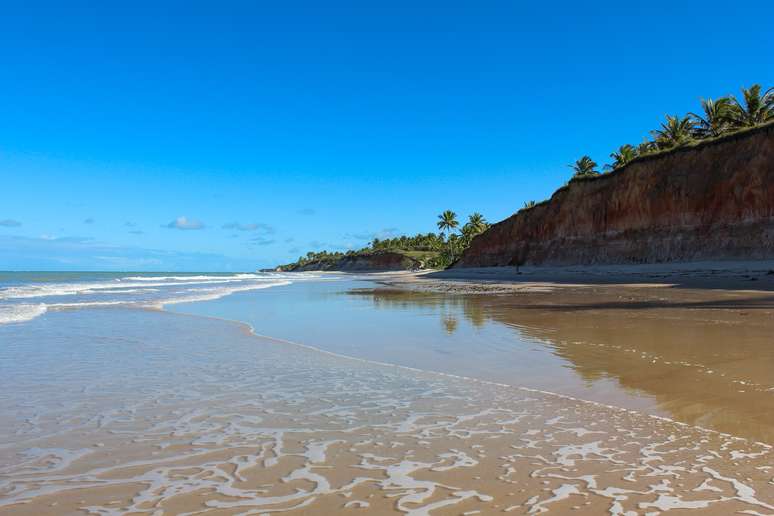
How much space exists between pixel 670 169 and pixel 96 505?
46235 millimetres

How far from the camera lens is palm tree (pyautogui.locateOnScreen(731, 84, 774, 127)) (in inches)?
1699

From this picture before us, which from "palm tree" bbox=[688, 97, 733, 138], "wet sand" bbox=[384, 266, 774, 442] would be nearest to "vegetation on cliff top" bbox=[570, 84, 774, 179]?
"palm tree" bbox=[688, 97, 733, 138]

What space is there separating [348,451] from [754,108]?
176 feet

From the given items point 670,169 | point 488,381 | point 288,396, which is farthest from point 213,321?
point 670,169

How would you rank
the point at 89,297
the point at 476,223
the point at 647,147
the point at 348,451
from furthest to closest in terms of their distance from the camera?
the point at 476,223
the point at 647,147
the point at 89,297
the point at 348,451

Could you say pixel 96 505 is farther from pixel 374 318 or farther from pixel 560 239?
pixel 560 239

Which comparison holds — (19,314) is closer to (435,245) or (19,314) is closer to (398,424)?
(398,424)

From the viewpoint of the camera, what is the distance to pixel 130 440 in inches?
176

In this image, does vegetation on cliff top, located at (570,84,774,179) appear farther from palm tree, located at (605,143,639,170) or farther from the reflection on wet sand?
the reflection on wet sand

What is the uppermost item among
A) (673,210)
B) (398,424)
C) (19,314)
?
(673,210)

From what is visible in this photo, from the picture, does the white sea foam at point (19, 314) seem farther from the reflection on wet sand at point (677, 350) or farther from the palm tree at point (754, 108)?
the palm tree at point (754, 108)

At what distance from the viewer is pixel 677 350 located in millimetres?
7988

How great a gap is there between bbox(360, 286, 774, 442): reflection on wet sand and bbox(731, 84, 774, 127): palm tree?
37.1m

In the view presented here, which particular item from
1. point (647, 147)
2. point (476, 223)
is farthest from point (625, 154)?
point (476, 223)
